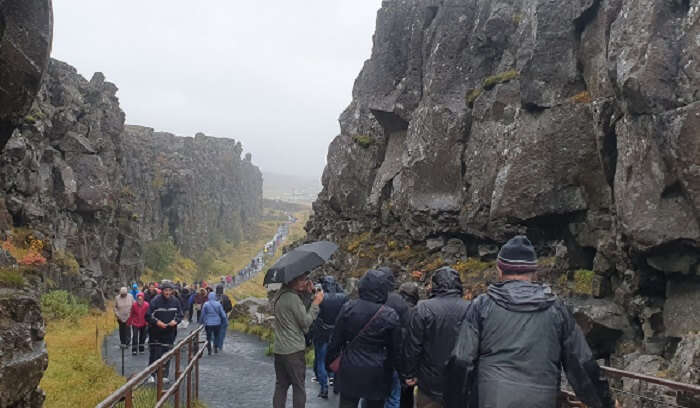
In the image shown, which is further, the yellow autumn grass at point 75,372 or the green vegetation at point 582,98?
the green vegetation at point 582,98

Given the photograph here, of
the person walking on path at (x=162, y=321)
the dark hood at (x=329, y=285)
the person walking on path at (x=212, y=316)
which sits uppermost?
the dark hood at (x=329, y=285)

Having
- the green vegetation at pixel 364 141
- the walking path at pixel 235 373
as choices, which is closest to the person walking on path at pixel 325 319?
the walking path at pixel 235 373

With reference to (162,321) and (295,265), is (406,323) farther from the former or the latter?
(162,321)

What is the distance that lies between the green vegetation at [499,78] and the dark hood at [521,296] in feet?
54.0

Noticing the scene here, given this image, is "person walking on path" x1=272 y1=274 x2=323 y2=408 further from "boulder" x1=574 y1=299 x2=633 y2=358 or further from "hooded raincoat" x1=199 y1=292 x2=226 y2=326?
"hooded raincoat" x1=199 y1=292 x2=226 y2=326

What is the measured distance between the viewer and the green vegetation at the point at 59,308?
89.6 feet

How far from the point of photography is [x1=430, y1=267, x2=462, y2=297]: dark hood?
7.32 m

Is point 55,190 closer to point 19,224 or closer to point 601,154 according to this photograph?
point 19,224

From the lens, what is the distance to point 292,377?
941 cm

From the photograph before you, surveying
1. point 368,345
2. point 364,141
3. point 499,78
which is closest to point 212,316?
point 364,141

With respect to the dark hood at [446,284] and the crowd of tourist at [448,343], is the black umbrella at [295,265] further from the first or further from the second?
the dark hood at [446,284]

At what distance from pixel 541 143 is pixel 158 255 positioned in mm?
67825

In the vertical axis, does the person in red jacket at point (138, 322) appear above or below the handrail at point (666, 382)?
below

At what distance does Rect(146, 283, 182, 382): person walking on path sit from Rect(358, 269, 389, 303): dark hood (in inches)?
343
